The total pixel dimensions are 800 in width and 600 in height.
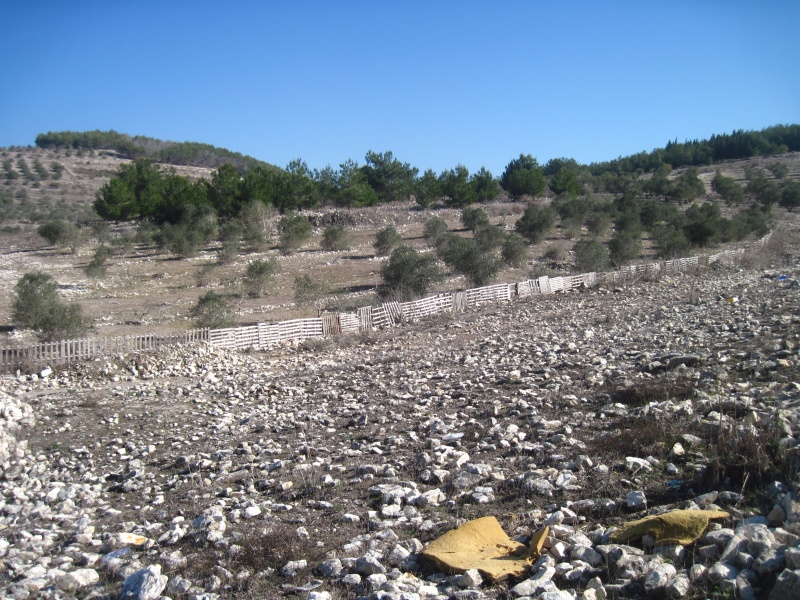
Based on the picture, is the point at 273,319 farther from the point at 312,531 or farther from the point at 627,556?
the point at 627,556

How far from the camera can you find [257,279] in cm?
3145

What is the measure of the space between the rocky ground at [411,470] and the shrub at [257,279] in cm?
1608

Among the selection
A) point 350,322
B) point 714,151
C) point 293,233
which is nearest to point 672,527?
point 350,322

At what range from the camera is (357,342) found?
64.4ft

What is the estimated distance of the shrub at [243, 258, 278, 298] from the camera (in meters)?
31.3

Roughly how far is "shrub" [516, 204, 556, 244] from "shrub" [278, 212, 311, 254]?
1626cm

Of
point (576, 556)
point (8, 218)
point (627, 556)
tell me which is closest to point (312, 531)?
point (576, 556)

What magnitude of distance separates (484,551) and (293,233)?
40978 millimetres

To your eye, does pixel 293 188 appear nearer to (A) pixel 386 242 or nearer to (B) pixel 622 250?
(A) pixel 386 242

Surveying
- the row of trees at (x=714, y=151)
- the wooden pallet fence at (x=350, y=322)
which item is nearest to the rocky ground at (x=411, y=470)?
the wooden pallet fence at (x=350, y=322)

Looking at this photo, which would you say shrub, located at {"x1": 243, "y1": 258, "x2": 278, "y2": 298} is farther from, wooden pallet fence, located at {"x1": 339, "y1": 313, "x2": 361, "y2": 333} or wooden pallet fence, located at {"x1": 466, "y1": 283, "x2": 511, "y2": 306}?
wooden pallet fence, located at {"x1": 339, "y1": 313, "x2": 361, "y2": 333}

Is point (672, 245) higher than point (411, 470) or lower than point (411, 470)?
higher

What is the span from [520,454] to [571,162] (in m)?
112

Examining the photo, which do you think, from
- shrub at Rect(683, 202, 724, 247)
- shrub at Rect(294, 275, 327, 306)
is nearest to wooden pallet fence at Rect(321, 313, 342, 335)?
shrub at Rect(294, 275, 327, 306)
